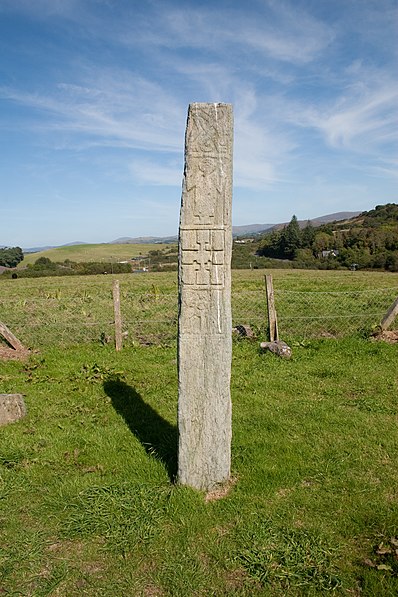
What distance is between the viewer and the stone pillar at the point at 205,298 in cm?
438

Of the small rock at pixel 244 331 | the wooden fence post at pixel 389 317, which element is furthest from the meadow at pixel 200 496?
the small rock at pixel 244 331

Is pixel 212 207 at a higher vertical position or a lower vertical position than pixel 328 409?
higher

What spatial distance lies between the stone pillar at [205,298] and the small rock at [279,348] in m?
5.21

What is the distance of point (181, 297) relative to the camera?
4.57 meters

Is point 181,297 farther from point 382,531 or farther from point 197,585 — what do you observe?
point 382,531

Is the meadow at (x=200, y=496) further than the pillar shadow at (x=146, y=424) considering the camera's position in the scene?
No

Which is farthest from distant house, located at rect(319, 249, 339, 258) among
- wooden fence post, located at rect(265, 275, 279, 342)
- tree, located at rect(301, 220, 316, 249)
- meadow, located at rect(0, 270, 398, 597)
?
meadow, located at rect(0, 270, 398, 597)

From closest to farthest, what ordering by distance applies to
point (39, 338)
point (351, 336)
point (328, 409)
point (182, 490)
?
point (182, 490) → point (328, 409) → point (351, 336) → point (39, 338)

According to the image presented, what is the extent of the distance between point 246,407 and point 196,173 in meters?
4.19

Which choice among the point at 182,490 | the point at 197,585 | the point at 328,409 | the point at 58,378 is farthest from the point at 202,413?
the point at 58,378

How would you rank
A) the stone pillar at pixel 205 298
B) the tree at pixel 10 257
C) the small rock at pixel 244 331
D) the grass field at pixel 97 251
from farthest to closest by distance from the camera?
the grass field at pixel 97 251
the tree at pixel 10 257
the small rock at pixel 244 331
the stone pillar at pixel 205 298

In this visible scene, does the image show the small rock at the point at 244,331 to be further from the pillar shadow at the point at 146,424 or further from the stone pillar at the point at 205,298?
the stone pillar at the point at 205,298

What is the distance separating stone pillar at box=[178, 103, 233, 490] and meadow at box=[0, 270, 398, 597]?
520 millimetres

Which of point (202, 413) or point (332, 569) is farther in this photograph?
point (202, 413)
